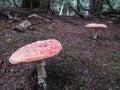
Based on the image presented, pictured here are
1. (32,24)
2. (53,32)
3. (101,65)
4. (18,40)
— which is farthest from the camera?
(32,24)

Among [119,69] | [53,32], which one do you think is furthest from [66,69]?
[53,32]

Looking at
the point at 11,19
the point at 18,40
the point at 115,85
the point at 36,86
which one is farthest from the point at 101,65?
the point at 11,19

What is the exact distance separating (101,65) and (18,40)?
7.56 feet

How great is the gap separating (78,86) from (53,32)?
297 cm

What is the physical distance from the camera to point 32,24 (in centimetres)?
764

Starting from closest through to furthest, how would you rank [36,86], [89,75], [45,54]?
1. [45,54]
2. [36,86]
3. [89,75]

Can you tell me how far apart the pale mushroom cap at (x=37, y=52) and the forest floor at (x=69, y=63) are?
83 centimetres

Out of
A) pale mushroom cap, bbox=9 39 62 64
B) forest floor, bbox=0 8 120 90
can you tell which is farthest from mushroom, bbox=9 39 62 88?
forest floor, bbox=0 8 120 90

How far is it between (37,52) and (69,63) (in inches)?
57.3

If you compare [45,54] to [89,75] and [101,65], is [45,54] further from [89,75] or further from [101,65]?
[101,65]

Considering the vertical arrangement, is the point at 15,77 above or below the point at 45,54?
below

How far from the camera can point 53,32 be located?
699 cm

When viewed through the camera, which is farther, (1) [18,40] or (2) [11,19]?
(2) [11,19]

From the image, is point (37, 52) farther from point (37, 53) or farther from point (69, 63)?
point (69, 63)
